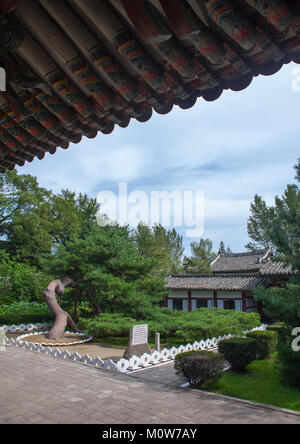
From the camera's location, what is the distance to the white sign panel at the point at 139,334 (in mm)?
10564

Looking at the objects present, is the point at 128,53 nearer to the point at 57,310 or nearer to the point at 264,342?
the point at 264,342

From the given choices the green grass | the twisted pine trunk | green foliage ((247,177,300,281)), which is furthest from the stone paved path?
the twisted pine trunk

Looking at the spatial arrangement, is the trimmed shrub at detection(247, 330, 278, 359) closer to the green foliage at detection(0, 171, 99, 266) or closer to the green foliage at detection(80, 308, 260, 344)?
the green foliage at detection(80, 308, 260, 344)

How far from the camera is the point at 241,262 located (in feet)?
104

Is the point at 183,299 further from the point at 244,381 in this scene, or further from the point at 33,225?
the point at 244,381

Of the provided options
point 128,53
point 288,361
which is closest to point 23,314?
point 288,361

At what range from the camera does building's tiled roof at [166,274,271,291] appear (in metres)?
21.8

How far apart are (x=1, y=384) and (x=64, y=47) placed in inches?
297

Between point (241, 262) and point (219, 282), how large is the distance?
9452 mm

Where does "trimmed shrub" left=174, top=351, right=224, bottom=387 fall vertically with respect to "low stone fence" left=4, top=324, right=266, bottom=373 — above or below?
above

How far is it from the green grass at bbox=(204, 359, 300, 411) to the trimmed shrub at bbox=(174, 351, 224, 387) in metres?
0.23

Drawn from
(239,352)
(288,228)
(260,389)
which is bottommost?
(260,389)

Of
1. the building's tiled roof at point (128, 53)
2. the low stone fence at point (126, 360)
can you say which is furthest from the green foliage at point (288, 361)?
the building's tiled roof at point (128, 53)

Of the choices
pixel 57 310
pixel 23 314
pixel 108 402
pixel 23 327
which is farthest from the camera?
pixel 23 314
